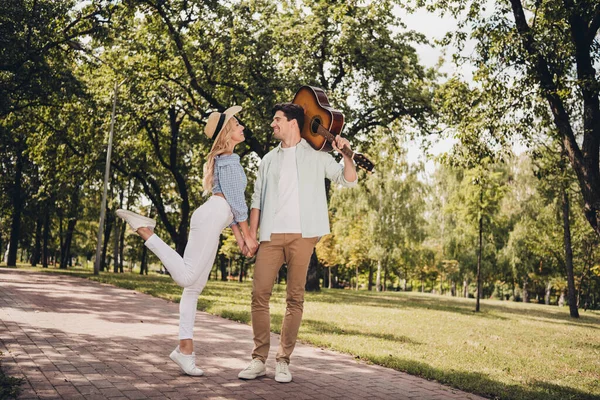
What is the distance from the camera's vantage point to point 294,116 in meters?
4.97

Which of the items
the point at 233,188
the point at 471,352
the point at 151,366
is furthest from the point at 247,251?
the point at 471,352

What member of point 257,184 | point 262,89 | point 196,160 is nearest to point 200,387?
point 257,184

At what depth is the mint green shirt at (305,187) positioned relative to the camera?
484cm

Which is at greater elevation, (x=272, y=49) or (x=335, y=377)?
(x=272, y=49)

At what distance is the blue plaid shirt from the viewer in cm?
474

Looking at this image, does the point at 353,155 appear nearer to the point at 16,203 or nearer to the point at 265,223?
the point at 265,223

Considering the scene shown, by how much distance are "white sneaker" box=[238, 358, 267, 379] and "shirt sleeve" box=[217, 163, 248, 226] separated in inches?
50.0

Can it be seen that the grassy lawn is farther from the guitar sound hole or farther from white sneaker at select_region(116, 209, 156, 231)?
white sneaker at select_region(116, 209, 156, 231)

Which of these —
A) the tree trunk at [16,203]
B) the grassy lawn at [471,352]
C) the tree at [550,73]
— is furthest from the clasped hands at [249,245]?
the tree trunk at [16,203]

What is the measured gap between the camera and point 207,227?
15.2 ft

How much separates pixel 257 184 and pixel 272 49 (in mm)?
15354

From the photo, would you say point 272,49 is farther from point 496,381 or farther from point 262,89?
point 496,381

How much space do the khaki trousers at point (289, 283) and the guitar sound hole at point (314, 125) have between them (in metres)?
0.95

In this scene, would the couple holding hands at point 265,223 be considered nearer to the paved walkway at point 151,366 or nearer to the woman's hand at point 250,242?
the woman's hand at point 250,242
